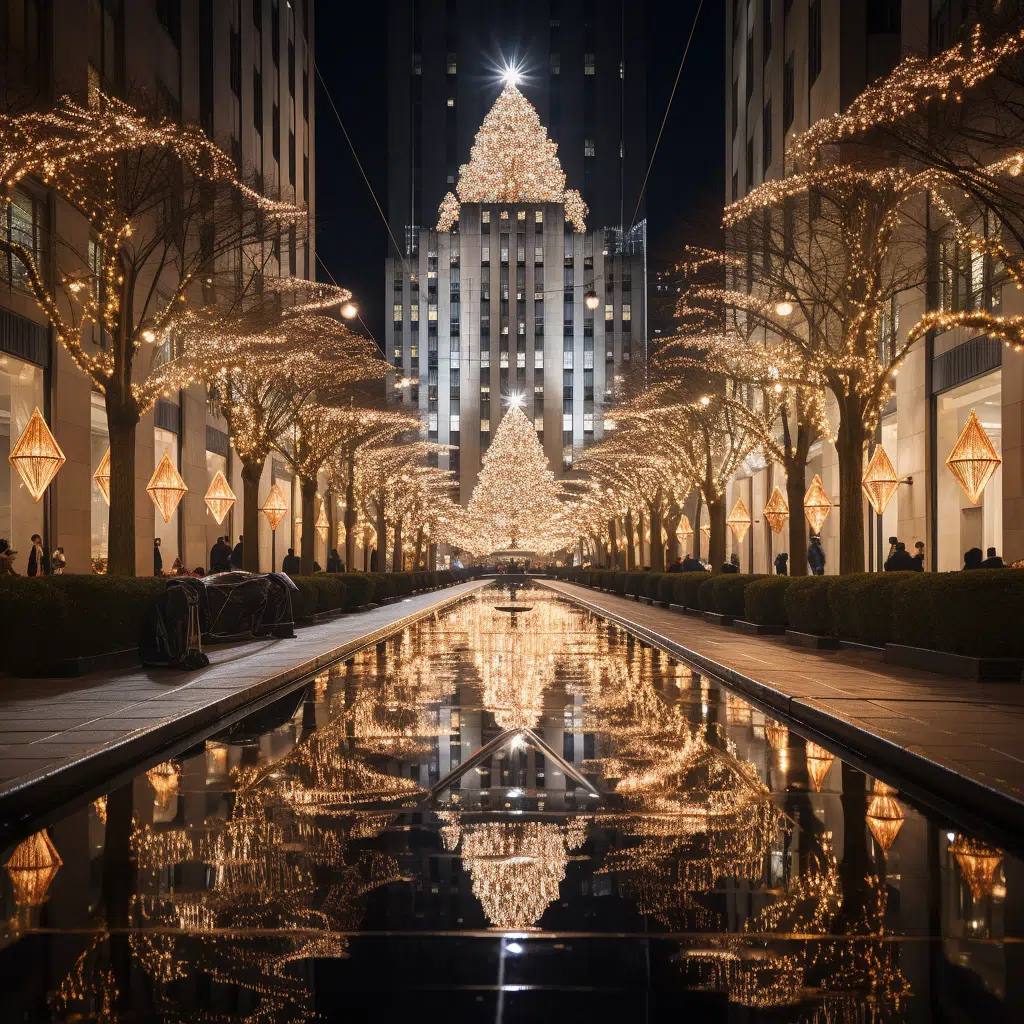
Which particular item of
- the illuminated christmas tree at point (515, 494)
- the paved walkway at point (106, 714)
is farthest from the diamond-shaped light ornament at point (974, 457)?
the illuminated christmas tree at point (515, 494)

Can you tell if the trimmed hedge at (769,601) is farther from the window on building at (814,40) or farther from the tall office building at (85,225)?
the window on building at (814,40)

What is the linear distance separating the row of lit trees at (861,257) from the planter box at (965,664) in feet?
14.7

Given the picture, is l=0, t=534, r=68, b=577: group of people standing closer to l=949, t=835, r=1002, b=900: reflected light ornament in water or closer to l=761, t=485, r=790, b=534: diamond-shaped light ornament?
l=949, t=835, r=1002, b=900: reflected light ornament in water

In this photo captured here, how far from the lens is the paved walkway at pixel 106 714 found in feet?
27.3

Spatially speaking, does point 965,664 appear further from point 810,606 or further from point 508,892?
point 508,892

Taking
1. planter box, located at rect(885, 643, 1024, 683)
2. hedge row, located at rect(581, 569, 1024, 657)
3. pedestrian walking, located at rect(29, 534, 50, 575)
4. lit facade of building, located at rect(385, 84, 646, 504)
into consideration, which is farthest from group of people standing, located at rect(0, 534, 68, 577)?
lit facade of building, located at rect(385, 84, 646, 504)

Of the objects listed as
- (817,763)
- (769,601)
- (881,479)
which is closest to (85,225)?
(769,601)

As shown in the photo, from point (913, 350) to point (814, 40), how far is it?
16.9 meters

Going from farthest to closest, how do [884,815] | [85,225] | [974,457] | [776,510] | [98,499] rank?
1. [776,510]
2. [98,499]
3. [85,225]
4. [974,457]
5. [884,815]

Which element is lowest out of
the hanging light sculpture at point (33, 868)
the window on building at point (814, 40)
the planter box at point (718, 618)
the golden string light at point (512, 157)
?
the planter box at point (718, 618)

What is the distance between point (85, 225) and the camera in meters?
32.4

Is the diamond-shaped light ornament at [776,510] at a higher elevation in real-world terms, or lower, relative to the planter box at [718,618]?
higher

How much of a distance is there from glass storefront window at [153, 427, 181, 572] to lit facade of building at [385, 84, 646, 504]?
94.0 meters

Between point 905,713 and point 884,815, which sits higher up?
point 905,713
